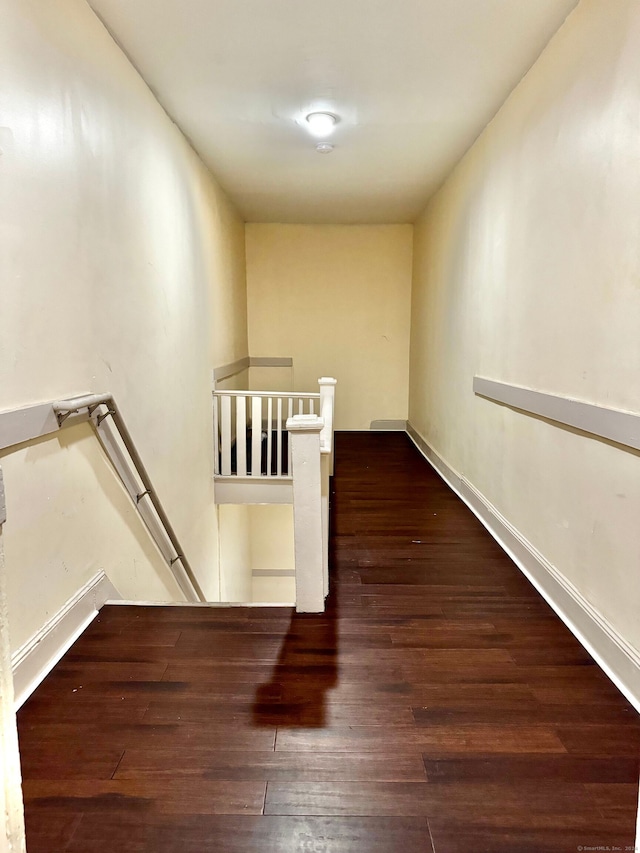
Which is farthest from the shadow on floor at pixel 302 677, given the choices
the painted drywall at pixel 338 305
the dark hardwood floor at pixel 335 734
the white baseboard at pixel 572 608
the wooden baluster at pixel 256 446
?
the painted drywall at pixel 338 305

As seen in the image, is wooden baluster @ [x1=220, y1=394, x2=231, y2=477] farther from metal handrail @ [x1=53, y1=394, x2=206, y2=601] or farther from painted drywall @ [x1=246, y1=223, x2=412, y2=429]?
→ painted drywall @ [x1=246, y1=223, x2=412, y2=429]

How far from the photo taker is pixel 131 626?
2.20 meters

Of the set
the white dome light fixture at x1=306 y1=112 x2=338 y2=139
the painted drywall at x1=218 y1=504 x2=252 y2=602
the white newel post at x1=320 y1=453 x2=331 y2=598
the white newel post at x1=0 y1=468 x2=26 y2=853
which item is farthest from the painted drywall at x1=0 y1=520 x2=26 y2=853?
the painted drywall at x1=218 y1=504 x2=252 y2=602

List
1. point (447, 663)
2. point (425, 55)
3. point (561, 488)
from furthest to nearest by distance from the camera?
point (425, 55) → point (561, 488) → point (447, 663)

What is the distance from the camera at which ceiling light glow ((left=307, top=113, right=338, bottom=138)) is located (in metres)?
3.37

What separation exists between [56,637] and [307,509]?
110cm

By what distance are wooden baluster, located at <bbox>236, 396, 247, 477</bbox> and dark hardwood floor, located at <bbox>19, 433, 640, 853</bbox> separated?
2211mm

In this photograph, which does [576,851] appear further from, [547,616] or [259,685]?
[547,616]

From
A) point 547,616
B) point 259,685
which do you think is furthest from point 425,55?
point 259,685

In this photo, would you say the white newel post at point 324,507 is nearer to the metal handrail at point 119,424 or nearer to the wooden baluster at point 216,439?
the metal handrail at point 119,424

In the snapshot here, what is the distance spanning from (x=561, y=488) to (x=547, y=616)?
59cm

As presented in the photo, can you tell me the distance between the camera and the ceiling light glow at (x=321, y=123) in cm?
337

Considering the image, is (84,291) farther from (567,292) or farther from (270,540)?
(270,540)

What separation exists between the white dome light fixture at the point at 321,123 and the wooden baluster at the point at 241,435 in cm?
211
